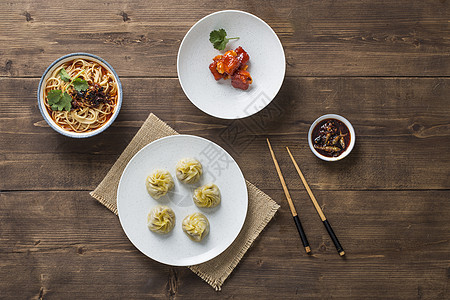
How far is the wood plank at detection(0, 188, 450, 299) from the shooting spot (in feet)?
8.79

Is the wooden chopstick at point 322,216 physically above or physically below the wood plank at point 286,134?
below

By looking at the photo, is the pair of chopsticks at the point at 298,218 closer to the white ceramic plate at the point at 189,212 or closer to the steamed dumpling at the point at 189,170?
the white ceramic plate at the point at 189,212

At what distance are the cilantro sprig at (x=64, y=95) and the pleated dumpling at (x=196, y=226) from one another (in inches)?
40.3

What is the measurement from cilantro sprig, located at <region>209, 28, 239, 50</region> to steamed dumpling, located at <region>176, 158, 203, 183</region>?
0.75 m

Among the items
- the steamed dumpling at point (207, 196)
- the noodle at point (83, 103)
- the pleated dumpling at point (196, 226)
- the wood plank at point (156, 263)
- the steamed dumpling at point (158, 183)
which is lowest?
the wood plank at point (156, 263)

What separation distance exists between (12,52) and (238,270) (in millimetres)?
2146

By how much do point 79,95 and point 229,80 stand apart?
0.96m

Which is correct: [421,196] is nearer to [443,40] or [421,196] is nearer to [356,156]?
[356,156]

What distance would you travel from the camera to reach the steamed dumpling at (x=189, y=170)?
2494 mm

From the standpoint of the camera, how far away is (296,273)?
8.85 feet

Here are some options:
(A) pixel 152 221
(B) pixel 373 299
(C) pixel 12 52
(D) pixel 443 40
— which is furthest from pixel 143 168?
(D) pixel 443 40

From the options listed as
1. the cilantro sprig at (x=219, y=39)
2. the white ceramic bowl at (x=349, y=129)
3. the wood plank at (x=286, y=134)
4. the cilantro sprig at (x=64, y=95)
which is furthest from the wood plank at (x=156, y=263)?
the cilantro sprig at (x=219, y=39)

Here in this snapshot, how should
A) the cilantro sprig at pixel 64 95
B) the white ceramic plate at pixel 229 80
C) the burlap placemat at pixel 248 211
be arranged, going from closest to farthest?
the cilantro sprig at pixel 64 95, the white ceramic plate at pixel 229 80, the burlap placemat at pixel 248 211

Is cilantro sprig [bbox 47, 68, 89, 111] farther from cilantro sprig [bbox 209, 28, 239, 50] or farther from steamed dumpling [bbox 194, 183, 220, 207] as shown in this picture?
steamed dumpling [bbox 194, 183, 220, 207]
